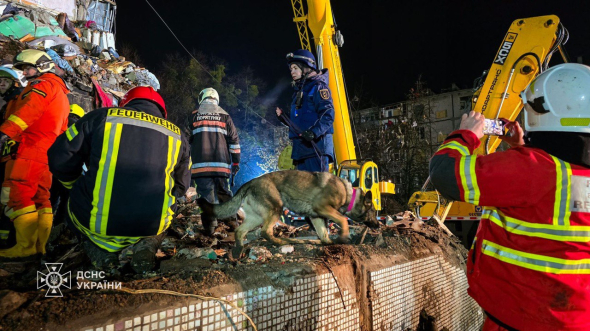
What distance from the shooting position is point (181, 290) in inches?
75.0

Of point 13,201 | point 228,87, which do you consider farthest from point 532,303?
A: point 228,87

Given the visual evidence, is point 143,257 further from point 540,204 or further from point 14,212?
point 540,204

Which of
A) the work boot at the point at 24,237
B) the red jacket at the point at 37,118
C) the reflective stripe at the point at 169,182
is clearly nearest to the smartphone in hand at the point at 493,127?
the reflective stripe at the point at 169,182

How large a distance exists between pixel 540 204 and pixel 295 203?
2.77m

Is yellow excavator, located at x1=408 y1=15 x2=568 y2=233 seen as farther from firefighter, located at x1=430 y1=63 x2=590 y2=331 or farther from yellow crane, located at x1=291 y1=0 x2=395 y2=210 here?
firefighter, located at x1=430 y1=63 x2=590 y2=331

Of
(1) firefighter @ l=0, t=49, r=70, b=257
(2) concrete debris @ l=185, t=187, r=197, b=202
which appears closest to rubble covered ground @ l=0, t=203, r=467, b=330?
(1) firefighter @ l=0, t=49, r=70, b=257

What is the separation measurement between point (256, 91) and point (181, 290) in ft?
97.8

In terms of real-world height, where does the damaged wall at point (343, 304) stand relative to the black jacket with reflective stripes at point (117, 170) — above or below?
below

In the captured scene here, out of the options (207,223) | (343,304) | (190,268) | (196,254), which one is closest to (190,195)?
(207,223)

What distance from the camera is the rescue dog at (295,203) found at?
379 cm

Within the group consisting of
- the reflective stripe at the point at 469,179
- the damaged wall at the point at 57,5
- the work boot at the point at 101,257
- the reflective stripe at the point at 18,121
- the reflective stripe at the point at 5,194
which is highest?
the damaged wall at the point at 57,5

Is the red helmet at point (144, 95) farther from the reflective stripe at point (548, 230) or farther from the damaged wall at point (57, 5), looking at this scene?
the damaged wall at point (57, 5)

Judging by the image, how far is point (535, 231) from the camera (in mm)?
1550

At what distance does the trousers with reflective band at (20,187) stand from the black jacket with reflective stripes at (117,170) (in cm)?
154
